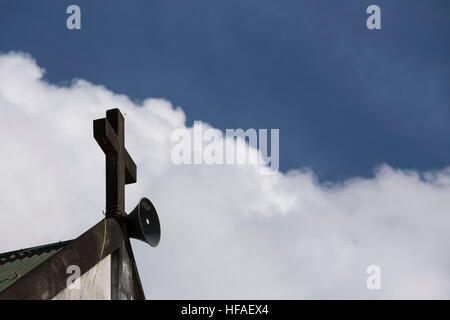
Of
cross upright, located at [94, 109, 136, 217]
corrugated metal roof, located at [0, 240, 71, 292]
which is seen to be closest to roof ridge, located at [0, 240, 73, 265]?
corrugated metal roof, located at [0, 240, 71, 292]

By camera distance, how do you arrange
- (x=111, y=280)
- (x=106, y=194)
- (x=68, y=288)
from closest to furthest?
(x=68, y=288) → (x=111, y=280) → (x=106, y=194)

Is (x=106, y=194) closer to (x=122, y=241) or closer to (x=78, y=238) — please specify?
(x=122, y=241)

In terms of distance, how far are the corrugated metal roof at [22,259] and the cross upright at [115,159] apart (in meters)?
1.08

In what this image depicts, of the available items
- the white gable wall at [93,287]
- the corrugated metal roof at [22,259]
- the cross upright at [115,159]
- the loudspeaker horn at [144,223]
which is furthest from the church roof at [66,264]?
the cross upright at [115,159]

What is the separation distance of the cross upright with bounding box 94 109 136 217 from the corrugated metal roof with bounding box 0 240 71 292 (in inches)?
42.5

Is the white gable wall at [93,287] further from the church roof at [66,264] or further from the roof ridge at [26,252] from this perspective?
the roof ridge at [26,252]

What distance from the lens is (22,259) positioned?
1041 cm

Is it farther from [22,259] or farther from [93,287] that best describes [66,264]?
[22,259]

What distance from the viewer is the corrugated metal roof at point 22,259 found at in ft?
31.0

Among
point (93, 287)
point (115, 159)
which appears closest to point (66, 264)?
point (93, 287)
